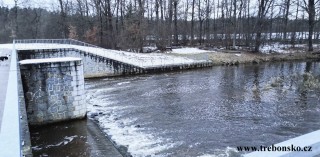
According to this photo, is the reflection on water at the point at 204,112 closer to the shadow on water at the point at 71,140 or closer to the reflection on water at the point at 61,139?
the shadow on water at the point at 71,140

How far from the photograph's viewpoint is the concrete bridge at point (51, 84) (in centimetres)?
329

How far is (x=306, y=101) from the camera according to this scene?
15.5m

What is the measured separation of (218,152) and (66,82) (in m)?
7.41

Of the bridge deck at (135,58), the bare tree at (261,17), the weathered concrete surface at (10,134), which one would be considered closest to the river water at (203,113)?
the weathered concrete surface at (10,134)

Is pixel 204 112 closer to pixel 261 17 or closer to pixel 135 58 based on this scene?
pixel 135 58

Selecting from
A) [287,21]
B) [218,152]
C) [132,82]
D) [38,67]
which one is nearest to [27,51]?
[132,82]

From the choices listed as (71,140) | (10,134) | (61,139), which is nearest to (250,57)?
(71,140)

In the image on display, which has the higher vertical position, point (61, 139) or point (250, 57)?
point (250, 57)

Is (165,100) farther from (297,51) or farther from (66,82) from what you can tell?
(297,51)

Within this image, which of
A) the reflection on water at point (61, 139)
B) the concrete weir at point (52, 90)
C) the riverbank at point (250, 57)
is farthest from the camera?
the riverbank at point (250, 57)

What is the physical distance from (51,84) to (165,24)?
34587 millimetres

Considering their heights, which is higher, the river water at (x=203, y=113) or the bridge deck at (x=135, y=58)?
the bridge deck at (x=135, y=58)

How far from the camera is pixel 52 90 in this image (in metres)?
12.7

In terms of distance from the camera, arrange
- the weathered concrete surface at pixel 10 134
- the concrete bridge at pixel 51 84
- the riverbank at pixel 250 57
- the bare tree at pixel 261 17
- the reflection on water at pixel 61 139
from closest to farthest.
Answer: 1. the weathered concrete surface at pixel 10 134
2. the concrete bridge at pixel 51 84
3. the reflection on water at pixel 61 139
4. the riverbank at pixel 250 57
5. the bare tree at pixel 261 17
